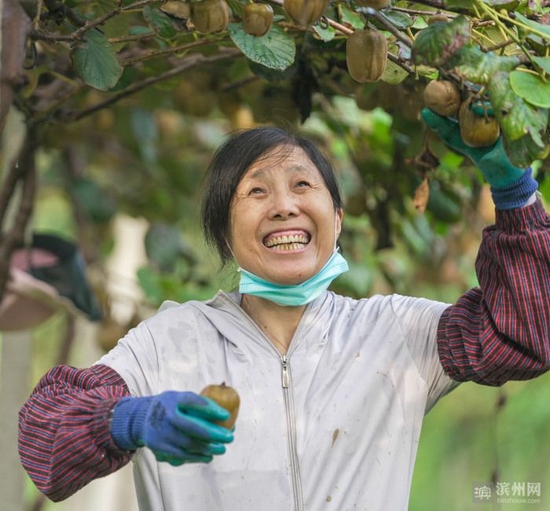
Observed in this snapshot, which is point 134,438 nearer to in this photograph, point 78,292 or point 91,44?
point 91,44

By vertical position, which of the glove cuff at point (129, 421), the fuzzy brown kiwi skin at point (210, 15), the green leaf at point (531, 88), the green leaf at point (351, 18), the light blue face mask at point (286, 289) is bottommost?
the light blue face mask at point (286, 289)

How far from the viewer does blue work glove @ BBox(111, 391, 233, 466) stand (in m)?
1.62

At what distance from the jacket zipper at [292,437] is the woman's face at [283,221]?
0.17 metres

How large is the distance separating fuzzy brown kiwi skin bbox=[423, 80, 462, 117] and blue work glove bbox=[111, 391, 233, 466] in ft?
1.92

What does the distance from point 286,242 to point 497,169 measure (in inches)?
16.8

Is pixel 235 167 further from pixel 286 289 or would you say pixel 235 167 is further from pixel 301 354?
pixel 301 354

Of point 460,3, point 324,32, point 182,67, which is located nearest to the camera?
point 460,3

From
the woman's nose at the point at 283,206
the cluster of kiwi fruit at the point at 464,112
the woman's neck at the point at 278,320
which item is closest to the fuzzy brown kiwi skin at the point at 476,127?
the cluster of kiwi fruit at the point at 464,112

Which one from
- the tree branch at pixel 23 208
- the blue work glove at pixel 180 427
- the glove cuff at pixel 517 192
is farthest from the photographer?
the tree branch at pixel 23 208

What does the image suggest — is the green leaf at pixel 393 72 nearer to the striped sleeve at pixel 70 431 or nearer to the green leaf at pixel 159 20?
the green leaf at pixel 159 20

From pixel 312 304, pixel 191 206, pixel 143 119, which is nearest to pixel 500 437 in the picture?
pixel 191 206

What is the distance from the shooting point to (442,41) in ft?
5.53

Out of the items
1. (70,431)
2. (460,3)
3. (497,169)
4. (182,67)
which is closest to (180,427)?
(70,431)

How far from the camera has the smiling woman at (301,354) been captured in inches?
74.4
